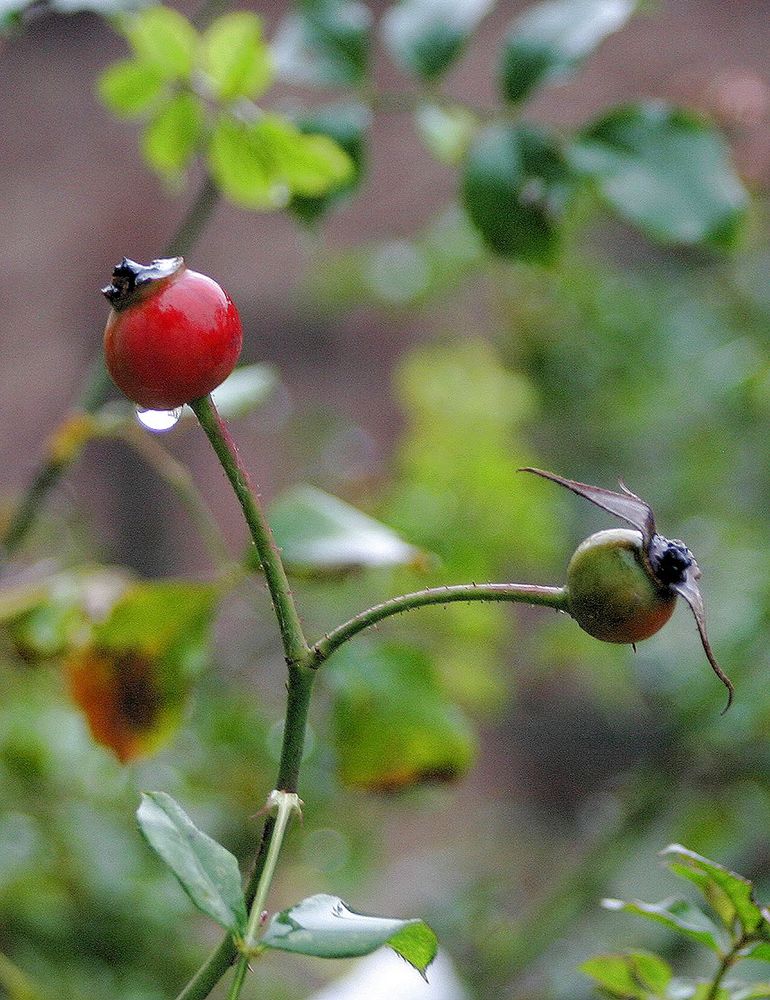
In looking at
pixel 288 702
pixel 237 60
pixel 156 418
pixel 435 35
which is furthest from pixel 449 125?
pixel 288 702

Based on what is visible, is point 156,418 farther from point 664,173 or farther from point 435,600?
point 664,173

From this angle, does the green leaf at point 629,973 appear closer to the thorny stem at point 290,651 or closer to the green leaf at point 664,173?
the thorny stem at point 290,651

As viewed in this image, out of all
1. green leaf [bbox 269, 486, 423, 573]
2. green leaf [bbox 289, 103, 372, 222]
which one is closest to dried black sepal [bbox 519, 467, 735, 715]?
green leaf [bbox 269, 486, 423, 573]

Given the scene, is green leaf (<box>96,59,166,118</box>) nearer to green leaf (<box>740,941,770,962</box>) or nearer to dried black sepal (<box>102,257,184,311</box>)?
dried black sepal (<box>102,257,184,311</box>)

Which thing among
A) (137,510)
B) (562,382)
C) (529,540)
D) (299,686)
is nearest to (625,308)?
(562,382)

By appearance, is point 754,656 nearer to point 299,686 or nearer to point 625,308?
point 625,308

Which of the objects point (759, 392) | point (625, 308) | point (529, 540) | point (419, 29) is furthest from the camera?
point (625, 308)

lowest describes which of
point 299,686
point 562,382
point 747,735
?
point 299,686

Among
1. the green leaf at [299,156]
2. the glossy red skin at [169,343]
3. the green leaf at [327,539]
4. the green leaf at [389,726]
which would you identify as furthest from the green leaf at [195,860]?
the green leaf at [299,156]
